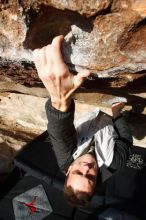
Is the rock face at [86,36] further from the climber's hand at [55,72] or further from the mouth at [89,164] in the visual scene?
the mouth at [89,164]

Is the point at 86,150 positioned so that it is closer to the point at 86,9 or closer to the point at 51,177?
the point at 51,177

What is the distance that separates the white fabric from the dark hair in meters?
0.17

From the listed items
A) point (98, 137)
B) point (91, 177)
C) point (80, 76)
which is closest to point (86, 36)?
point (80, 76)

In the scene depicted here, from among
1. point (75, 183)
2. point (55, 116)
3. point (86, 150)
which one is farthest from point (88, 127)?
point (55, 116)

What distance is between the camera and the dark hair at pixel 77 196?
1.68 metres

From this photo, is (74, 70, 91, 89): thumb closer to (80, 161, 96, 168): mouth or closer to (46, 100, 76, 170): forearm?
(46, 100, 76, 170): forearm

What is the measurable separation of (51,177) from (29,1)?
1.10 metres

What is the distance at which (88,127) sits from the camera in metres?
1.78

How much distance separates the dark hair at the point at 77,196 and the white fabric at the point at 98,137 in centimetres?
17

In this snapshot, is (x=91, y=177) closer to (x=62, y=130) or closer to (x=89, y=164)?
(x=89, y=164)

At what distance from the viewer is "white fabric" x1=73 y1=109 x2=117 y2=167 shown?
1.70 meters

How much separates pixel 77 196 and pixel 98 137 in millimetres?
315

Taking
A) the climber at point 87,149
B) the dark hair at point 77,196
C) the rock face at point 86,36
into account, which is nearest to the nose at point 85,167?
the climber at point 87,149

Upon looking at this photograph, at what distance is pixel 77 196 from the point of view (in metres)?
1.70
